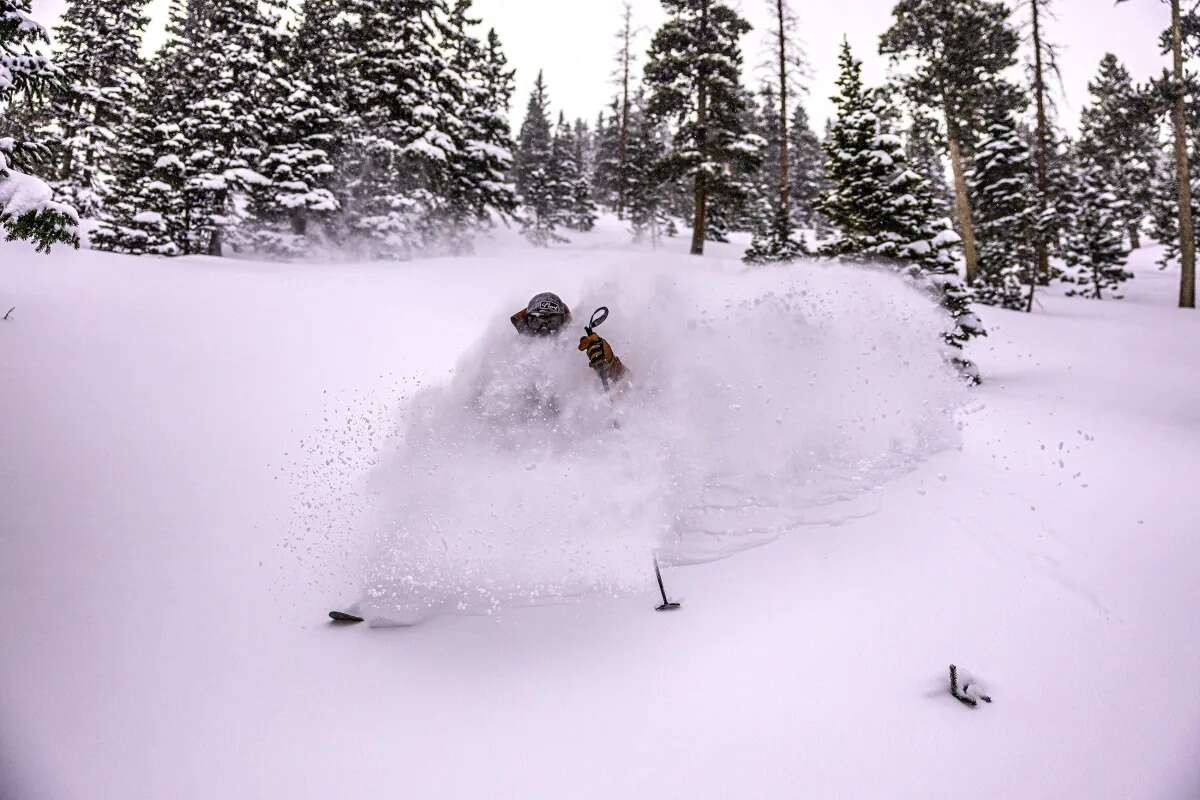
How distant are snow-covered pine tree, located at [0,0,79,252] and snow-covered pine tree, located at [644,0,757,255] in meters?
18.3

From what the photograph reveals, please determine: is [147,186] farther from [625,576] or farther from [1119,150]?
[1119,150]

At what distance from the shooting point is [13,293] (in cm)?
1005

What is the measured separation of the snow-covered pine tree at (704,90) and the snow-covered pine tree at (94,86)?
22670 mm

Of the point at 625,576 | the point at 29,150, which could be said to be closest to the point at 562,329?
the point at 625,576

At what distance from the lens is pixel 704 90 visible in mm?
21906

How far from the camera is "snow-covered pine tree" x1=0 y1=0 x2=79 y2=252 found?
266 inches

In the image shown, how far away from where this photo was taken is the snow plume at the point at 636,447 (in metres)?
5.07

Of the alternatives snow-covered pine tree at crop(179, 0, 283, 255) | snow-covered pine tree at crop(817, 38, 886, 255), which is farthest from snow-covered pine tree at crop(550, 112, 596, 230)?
snow-covered pine tree at crop(817, 38, 886, 255)

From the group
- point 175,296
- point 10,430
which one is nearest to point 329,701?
point 10,430

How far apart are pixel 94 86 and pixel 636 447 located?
3151cm

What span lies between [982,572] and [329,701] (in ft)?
17.4

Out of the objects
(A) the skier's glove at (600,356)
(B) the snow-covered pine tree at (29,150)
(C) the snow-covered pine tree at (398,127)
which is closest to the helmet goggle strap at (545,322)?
(A) the skier's glove at (600,356)

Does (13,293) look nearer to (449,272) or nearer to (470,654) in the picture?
(449,272)

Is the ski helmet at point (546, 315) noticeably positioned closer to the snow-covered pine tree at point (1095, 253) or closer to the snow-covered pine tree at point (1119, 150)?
the snow-covered pine tree at point (1095, 253)
